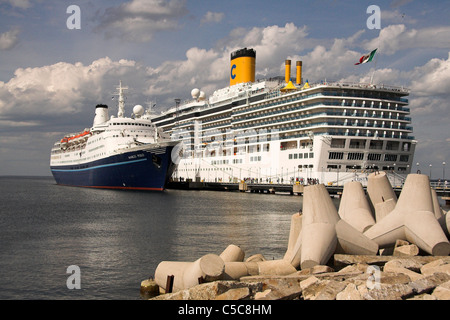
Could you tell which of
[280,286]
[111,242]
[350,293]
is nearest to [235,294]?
[280,286]

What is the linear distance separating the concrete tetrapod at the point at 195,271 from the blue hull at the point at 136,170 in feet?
172

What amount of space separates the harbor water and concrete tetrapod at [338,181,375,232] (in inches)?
147

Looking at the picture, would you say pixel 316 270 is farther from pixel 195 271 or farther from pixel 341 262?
pixel 195 271

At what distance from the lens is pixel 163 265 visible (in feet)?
45.2

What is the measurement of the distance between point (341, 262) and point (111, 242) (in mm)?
14088

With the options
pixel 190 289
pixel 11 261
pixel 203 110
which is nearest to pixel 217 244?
pixel 11 261

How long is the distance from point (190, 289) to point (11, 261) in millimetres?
11855

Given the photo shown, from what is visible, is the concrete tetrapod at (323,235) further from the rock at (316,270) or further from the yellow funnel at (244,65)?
the yellow funnel at (244,65)

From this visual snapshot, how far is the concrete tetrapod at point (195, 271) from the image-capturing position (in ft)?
40.2

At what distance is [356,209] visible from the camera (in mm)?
19938

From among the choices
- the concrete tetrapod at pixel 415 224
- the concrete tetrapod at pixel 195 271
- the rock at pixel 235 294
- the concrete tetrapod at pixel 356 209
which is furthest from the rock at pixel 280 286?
the concrete tetrapod at pixel 356 209

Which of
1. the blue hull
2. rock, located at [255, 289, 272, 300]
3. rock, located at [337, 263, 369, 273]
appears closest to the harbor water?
rock, located at [255, 289, 272, 300]

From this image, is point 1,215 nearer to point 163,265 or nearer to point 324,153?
point 163,265

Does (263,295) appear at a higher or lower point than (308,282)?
lower
